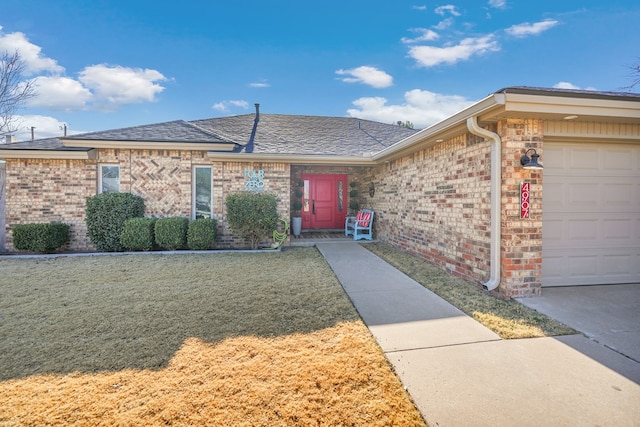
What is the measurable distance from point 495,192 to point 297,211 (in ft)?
25.4

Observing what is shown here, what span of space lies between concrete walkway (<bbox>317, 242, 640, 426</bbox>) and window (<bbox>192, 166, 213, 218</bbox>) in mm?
6093

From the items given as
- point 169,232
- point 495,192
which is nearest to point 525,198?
point 495,192

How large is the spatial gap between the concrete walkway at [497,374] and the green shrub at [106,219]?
6982mm

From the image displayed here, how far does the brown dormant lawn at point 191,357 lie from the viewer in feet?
6.15

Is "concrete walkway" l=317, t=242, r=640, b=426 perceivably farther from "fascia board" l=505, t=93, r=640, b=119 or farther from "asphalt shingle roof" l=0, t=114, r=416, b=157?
"asphalt shingle roof" l=0, t=114, r=416, b=157

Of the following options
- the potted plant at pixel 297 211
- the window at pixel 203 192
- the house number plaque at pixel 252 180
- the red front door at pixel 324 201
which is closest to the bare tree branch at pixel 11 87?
the window at pixel 203 192

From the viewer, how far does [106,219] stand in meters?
7.50

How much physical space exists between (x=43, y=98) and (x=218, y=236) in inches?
Answer: 322

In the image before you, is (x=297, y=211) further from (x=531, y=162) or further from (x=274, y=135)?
(x=531, y=162)

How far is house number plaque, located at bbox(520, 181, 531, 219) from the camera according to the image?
156 inches

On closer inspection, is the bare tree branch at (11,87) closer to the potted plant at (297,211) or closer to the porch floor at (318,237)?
the potted plant at (297,211)

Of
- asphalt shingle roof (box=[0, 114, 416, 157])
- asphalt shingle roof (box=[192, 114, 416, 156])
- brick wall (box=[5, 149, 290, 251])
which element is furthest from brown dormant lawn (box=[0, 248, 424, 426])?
asphalt shingle roof (box=[192, 114, 416, 156])

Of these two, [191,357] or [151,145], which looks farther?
[151,145]

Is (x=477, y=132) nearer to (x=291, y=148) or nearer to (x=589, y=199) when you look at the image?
(x=589, y=199)
